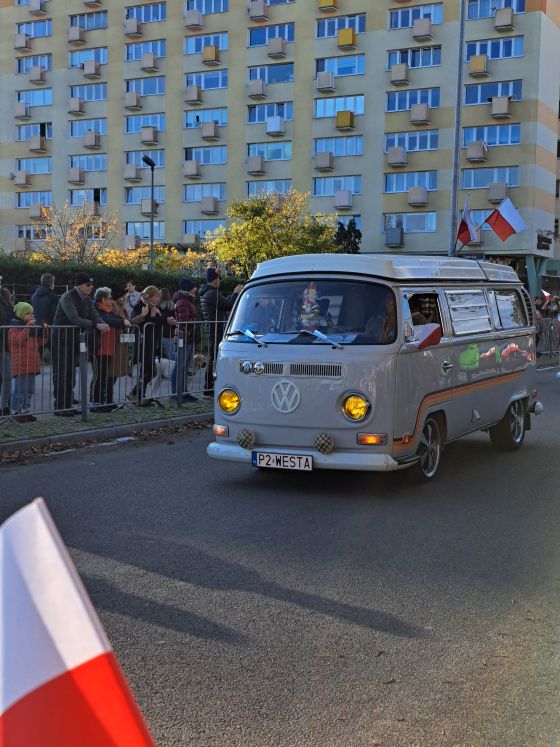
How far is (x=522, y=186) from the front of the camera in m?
52.5

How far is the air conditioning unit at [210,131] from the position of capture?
198 feet

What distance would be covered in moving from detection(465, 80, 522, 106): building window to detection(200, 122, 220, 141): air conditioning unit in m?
17.2

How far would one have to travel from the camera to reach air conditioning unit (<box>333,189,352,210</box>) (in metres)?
56.7

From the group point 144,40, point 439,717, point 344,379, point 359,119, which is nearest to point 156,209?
point 144,40

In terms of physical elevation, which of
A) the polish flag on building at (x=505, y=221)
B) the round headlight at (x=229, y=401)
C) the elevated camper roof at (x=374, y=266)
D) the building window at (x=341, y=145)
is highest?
the building window at (x=341, y=145)

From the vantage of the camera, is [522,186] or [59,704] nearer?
[59,704]

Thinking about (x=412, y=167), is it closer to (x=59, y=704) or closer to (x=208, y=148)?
(x=208, y=148)

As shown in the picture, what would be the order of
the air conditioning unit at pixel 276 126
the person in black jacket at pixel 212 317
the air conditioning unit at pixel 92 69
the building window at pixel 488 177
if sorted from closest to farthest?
the person in black jacket at pixel 212 317 < the building window at pixel 488 177 < the air conditioning unit at pixel 276 126 < the air conditioning unit at pixel 92 69

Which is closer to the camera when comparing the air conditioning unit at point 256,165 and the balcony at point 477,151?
the balcony at point 477,151

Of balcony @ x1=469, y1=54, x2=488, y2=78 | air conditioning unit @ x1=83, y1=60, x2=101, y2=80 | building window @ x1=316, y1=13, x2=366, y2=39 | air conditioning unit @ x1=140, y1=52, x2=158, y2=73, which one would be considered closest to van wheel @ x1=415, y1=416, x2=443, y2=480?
balcony @ x1=469, y1=54, x2=488, y2=78

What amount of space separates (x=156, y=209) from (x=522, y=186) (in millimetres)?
25588

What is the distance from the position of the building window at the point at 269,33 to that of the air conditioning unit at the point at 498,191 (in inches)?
680

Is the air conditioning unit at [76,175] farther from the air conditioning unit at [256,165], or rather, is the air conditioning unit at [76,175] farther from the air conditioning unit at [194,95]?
the air conditioning unit at [256,165]

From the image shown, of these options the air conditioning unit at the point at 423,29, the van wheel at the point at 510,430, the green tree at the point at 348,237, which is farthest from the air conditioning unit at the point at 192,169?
the van wheel at the point at 510,430
